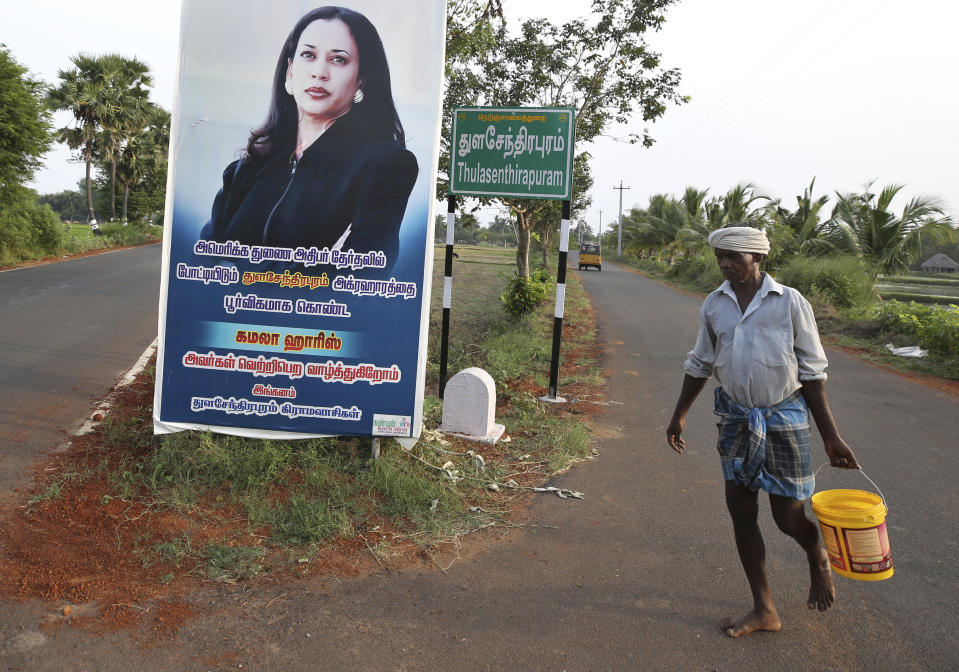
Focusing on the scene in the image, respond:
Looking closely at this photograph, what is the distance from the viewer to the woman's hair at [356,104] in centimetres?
466

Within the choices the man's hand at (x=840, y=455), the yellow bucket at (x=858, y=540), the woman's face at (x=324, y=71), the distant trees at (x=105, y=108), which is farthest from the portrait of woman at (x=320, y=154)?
the distant trees at (x=105, y=108)

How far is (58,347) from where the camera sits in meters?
9.06

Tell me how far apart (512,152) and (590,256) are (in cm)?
3831

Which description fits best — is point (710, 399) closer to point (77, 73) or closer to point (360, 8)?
point (360, 8)

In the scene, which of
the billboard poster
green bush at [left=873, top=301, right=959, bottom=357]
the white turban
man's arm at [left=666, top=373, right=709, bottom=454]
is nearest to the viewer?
the white turban

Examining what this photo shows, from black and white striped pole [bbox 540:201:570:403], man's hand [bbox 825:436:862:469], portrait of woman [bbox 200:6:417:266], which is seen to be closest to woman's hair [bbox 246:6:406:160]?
portrait of woman [bbox 200:6:417:266]

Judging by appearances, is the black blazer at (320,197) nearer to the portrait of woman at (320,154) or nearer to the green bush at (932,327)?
the portrait of woman at (320,154)

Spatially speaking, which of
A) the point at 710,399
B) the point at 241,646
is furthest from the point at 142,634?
the point at 710,399

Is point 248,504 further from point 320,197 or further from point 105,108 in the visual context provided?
point 105,108

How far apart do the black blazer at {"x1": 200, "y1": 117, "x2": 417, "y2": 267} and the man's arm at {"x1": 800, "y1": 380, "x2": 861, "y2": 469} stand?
2.76m

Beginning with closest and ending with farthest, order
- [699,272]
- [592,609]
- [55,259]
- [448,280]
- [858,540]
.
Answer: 1. [858,540]
2. [592,609]
3. [448,280]
4. [55,259]
5. [699,272]

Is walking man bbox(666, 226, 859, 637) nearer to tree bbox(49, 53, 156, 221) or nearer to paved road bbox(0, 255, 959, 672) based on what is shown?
paved road bbox(0, 255, 959, 672)

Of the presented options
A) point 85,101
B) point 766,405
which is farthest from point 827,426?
point 85,101

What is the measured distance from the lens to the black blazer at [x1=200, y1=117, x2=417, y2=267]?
469cm
